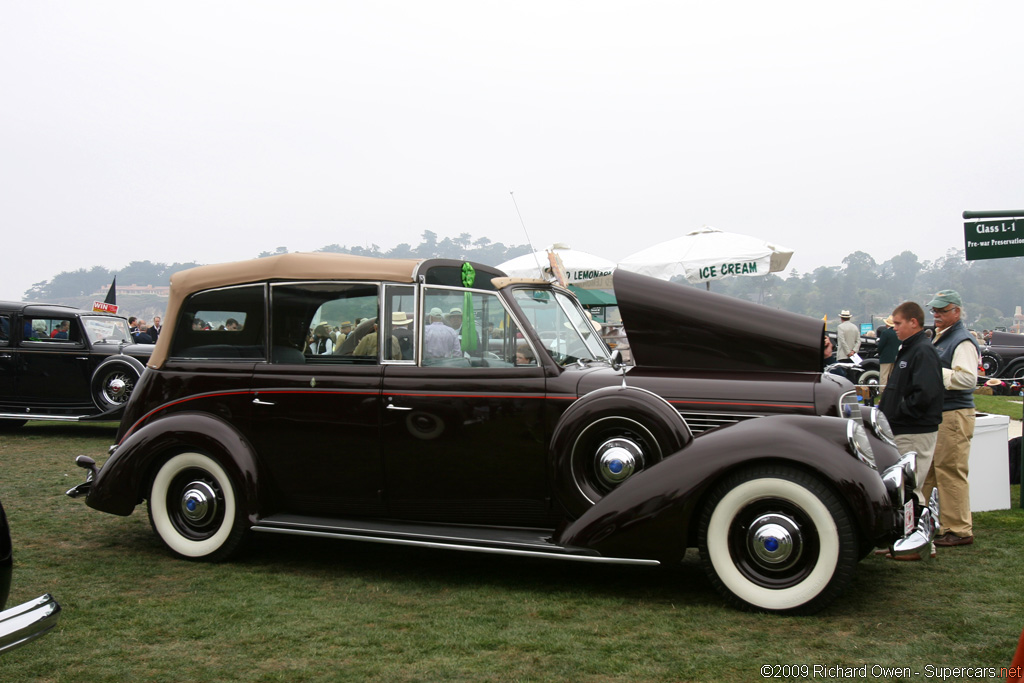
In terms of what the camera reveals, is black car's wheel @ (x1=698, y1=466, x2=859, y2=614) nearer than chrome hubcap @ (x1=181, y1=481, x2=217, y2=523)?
Yes

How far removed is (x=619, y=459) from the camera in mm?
4363

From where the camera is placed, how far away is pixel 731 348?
15.6ft

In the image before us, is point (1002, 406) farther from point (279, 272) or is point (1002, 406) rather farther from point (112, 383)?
point (112, 383)

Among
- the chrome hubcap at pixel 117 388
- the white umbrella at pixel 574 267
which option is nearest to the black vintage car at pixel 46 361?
the chrome hubcap at pixel 117 388

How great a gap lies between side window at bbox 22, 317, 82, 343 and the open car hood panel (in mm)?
10074

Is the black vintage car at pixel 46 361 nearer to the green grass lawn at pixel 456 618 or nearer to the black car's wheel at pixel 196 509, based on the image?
the green grass lawn at pixel 456 618

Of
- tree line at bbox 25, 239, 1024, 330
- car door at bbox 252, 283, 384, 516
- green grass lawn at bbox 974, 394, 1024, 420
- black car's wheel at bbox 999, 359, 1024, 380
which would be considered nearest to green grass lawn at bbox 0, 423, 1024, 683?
car door at bbox 252, 283, 384, 516

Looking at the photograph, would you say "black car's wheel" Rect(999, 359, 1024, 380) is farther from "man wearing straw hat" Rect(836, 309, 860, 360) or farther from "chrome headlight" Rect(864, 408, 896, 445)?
"chrome headlight" Rect(864, 408, 896, 445)

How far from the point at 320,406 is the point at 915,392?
4068 mm

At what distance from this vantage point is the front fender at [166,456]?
5062mm

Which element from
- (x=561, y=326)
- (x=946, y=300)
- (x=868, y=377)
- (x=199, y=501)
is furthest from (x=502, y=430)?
(x=868, y=377)

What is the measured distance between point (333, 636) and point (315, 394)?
1.71 m

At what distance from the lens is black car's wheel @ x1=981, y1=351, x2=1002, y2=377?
19.7 meters

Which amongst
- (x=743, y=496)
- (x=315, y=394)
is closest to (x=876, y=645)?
(x=743, y=496)
